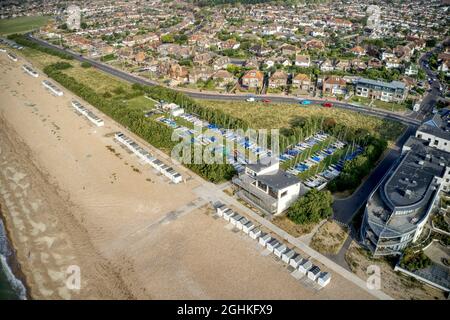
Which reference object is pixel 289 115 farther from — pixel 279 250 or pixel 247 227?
pixel 279 250

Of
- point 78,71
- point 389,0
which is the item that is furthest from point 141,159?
point 389,0

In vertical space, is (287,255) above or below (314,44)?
below

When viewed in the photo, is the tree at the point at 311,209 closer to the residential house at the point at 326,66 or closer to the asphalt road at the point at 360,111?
the asphalt road at the point at 360,111

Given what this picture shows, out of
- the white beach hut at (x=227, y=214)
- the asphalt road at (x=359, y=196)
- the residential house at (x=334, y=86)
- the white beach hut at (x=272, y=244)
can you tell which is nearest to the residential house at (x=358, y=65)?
the residential house at (x=334, y=86)

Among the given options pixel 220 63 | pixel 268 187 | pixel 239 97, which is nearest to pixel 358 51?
pixel 220 63

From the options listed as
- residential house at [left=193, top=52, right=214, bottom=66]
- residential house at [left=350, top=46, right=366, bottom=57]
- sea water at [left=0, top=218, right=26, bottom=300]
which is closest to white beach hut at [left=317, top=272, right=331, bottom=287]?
sea water at [left=0, top=218, right=26, bottom=300]

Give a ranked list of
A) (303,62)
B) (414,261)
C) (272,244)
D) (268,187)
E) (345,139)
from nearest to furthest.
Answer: (414,261)
(272,244)
(268,187)
(345,139)
(303,62)
